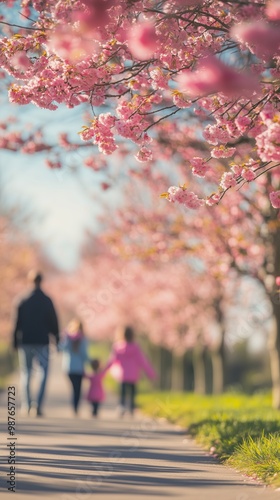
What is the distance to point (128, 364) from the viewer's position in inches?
672

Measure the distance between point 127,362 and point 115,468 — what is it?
883cm

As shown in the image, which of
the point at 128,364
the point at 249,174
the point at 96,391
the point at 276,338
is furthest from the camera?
the point at 276,338

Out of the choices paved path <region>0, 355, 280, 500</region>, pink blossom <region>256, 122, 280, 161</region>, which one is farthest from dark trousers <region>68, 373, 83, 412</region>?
pink blossom <region>256, 122, 280, 161</region>

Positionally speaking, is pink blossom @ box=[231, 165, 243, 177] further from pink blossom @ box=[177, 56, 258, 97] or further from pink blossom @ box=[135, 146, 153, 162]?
pink blossom @ box=[177, 56, 258, 97]

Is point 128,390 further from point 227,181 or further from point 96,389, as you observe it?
point 227,181

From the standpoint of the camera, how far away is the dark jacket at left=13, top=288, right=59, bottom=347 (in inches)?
569

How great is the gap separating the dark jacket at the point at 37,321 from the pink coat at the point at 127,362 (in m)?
2.57

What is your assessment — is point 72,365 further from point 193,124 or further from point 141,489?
point 141,489

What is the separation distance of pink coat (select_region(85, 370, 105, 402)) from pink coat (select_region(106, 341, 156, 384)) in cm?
29

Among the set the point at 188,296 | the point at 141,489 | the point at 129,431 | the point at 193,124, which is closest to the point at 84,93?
the point at 141,489

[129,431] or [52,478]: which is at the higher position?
[129,431]

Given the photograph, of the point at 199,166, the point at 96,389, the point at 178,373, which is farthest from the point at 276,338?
the point at 178,373

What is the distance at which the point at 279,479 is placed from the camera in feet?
24.5

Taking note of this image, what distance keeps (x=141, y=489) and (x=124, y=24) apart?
4214 mm
